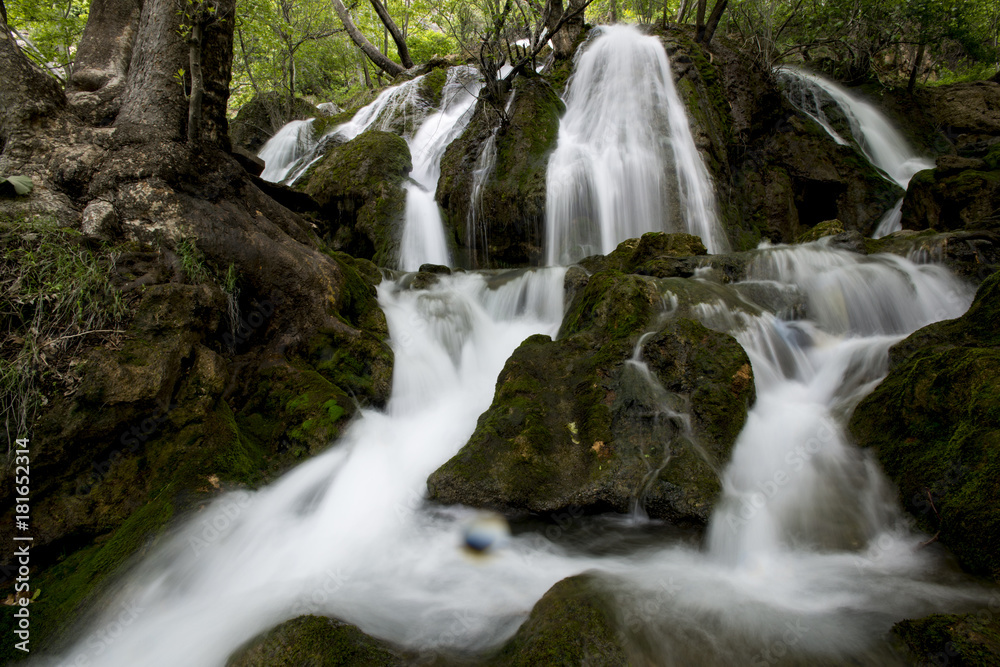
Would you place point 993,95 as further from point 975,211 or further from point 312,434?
point 312,434

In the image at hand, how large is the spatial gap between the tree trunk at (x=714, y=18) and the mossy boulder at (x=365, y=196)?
8.68 m

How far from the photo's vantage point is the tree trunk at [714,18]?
1152 centimetres

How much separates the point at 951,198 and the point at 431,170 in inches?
400

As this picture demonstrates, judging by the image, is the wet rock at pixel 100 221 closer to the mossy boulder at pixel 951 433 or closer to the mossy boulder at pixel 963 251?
the mossy boulder at pixel 951 433

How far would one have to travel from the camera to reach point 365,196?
32.4ft

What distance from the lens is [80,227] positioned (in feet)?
12.5

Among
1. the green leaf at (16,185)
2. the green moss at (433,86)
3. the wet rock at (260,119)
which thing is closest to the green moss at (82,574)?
the green leaf at (16,185)

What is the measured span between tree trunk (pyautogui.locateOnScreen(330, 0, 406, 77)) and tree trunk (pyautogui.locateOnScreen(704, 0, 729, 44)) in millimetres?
10460

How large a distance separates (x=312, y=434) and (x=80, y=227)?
254 centimetres

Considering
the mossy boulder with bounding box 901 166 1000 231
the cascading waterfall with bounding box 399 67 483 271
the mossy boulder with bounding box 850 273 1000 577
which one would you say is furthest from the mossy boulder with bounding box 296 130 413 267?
the mossy boulder with bounding box 901 166 1000 231

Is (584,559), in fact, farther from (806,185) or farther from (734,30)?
(734,30)

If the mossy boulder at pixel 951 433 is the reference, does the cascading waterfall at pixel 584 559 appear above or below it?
below

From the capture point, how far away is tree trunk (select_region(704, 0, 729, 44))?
11.5 meters

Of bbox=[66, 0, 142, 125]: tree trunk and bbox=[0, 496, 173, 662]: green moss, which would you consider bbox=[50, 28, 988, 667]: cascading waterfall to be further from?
bbox=[66, 0, 142, 125]: tree trunk
